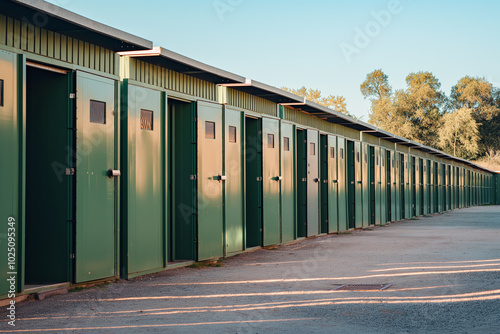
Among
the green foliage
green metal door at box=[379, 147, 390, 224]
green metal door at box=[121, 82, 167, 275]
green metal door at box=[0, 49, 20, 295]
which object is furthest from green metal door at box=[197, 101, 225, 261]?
the green foliage

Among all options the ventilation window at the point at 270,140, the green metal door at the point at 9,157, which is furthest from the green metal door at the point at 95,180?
the ventilation window at the point at 270,140

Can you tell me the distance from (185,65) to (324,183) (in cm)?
1068

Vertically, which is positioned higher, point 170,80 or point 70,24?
point 70,24

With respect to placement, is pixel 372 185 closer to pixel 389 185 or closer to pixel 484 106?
pixel 389 185

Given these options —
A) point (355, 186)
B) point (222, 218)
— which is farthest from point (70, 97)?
point (355, 186)

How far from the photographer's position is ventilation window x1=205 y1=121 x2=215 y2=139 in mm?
13453

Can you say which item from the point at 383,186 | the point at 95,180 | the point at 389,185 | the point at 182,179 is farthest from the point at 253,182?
the point at 389,185

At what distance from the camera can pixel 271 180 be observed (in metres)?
16.9

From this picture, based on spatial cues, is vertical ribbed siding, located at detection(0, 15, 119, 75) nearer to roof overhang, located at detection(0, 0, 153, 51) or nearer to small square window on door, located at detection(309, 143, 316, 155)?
roof overhang, located at detection(0, 0, 153, 51)

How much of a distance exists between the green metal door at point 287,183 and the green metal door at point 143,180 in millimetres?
6351

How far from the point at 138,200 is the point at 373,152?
59.7ft

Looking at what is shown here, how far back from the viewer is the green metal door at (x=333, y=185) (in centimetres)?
2159

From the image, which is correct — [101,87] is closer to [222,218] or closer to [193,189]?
[193,189]

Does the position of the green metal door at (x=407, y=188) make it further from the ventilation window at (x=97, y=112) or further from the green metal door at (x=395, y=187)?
the ventilation window at (x=97, y=112)
